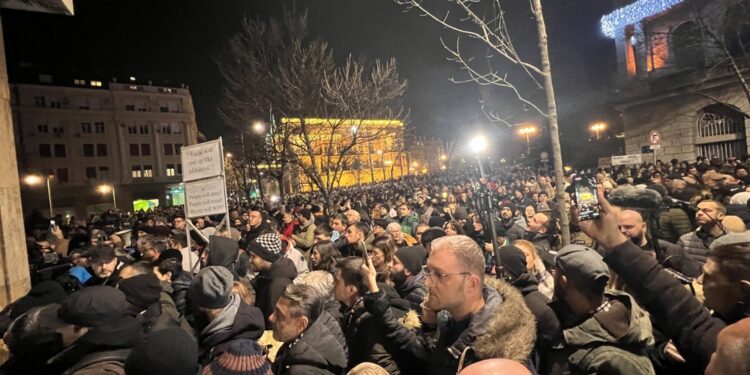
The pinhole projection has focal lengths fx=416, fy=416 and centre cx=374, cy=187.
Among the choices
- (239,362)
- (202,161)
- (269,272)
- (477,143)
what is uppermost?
(202,161)

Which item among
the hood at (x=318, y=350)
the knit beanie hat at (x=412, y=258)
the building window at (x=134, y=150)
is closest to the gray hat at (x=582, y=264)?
the hood at (x=318, y=350)

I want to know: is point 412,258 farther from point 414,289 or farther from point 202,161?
point 202,161

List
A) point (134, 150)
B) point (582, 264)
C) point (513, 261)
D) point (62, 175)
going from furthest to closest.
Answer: point (134, 150) → point (62, 175) → point (513, 261) → point (582, 264)

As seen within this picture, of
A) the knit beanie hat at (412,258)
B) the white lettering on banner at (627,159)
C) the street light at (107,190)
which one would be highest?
the street light at (107,190)

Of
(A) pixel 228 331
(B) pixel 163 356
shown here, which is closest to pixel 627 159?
(A) pixel 228 331

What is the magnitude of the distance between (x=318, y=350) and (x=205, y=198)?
4636mm

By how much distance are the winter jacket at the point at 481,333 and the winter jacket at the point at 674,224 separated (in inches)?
194

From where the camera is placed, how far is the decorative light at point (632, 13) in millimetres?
25344

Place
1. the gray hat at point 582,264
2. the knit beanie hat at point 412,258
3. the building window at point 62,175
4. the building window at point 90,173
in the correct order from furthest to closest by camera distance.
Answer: the building window at point 90,173
the building window at point 62,175
the knit beanie hat at point 412,258
the gray hat at point 582,264

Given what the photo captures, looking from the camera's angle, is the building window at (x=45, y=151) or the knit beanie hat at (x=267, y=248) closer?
the knit beanie hat at (x=267, y=248)

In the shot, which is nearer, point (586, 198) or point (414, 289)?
point (586, 198)

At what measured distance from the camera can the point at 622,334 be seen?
7.48ft

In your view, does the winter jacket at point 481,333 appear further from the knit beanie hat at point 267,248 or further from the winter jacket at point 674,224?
the winter jacket at point 674,224

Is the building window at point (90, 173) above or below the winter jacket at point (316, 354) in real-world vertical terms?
above
